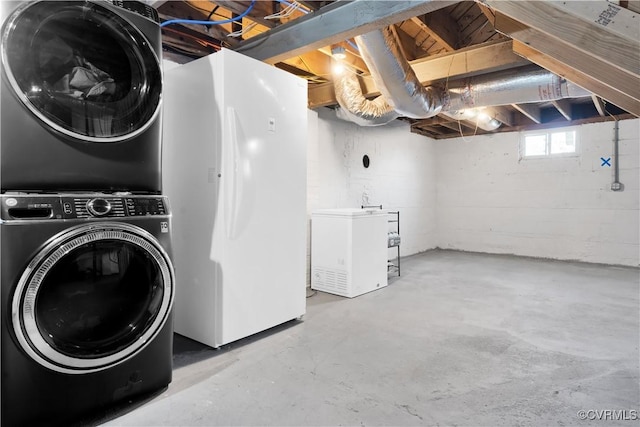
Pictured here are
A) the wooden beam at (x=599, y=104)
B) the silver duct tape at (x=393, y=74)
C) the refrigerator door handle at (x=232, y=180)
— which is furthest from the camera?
the wooden beam at (x=599, y=104)

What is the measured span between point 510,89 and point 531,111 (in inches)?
87.2

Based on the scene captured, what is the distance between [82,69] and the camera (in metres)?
Answer: 1.56

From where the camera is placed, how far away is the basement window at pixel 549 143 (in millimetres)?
5645

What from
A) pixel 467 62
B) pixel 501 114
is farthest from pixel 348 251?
pixel 501 114

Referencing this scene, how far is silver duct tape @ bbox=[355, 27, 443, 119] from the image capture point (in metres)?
2.50

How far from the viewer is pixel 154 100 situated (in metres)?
1.75

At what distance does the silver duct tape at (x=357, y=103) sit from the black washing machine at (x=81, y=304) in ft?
8.00

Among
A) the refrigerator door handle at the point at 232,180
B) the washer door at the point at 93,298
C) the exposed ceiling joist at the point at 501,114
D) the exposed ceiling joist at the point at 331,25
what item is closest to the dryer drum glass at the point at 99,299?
the washer door at the point at 93,298

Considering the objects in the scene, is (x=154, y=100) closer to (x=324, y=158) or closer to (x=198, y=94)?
(x=198, y=94)

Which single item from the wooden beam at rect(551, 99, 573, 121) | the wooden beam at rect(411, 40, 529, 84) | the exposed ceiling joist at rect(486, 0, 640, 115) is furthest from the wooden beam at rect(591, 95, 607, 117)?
the exposed ceiling joist at rect(486, 0, 640, 115)

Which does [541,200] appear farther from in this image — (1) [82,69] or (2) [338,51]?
(1) [82,69]

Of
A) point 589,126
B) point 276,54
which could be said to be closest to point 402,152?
point 589,126

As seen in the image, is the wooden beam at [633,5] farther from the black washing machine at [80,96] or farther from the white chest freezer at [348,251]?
the white chest freezer at [348,251]

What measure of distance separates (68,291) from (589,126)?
21.9ft
